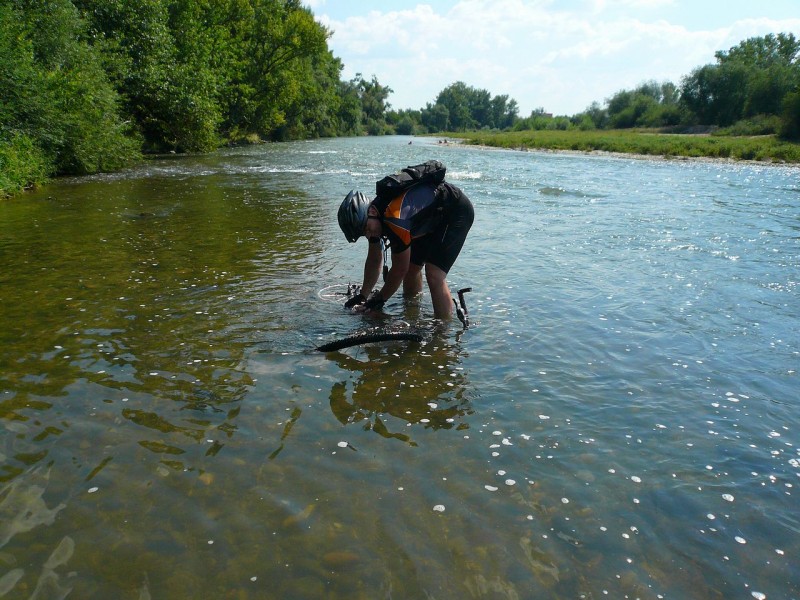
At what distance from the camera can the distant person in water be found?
6.00 m

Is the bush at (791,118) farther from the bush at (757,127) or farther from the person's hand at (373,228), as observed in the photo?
the person's hand at (373,228)

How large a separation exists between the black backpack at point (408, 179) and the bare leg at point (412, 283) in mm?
1526

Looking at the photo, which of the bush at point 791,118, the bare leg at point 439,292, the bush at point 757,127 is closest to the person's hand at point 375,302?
the bare leg at point 439,292

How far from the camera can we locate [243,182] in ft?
71.8

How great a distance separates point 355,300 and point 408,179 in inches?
70.9

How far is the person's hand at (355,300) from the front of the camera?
277 inches

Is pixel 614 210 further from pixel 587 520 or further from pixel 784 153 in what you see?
pixel 784 153

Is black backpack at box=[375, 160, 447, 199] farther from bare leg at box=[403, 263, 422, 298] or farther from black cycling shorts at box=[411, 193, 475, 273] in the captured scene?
bare leg at box=[403, 263, 422, 298]

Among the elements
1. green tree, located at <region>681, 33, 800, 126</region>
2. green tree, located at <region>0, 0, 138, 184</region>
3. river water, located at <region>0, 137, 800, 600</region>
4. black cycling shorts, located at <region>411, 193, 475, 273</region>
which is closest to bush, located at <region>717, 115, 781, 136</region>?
green tree, located at <region>681, 33, 800, 126</region>

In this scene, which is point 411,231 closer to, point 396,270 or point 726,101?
point 396,270

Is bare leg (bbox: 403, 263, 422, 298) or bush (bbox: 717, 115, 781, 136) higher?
bush (bbox: 717, 115, 781, 136)

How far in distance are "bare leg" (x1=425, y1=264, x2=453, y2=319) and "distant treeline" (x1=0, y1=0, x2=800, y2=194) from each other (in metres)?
14.7

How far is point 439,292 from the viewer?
6.88 meters

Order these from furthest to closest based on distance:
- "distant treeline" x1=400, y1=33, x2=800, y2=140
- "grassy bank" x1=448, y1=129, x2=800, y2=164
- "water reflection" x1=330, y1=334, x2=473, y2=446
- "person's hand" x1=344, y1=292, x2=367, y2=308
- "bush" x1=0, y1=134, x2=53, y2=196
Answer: "distant treeline" x1=400, y1=33, x2=800, y2=140
"grassy bank" x1=448, y1=129, x2=800, y2=164
"bush" x1=0, y1=134, x2=53, y2=196
"person's hand" x1=344, y1=292, x2=367, y2=308
"water reflection" x1=330, y1=334, x2=473, y2=446
